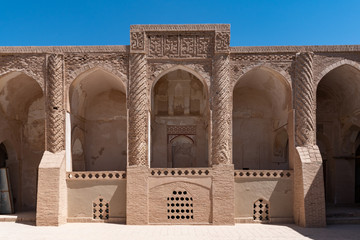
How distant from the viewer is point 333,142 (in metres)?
12.3

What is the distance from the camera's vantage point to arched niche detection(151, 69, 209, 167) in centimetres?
1235

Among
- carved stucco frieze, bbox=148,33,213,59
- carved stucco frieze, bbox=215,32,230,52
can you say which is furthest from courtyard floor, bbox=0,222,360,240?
carved stucco frieze, bbox=215,32,230,52

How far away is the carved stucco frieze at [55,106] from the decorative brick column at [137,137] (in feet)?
6.76

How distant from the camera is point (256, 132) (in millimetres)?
12500

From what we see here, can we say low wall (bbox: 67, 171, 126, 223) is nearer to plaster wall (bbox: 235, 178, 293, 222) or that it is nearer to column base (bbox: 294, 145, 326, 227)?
plaster wall (bbox: 235, 178, 293, 222)

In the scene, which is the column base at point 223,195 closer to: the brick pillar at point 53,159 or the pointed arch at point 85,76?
the pointed arch at point 85,76

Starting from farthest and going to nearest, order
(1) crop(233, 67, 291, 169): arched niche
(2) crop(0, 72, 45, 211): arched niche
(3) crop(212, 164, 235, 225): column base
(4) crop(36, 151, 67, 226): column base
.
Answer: (1) crop(233, 67, 291, 169): arched niche, (2) crop(0, 72, 45, 211): arched niche, (3) crop(212, 164, 235, 225): column base, (4) crop(36, 151, 67, 226): column base

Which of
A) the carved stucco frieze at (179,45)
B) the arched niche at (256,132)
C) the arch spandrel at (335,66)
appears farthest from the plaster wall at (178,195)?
the arch spandrel at (335,66)

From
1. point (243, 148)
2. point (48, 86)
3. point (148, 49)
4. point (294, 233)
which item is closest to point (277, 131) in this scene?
point (243, 148)

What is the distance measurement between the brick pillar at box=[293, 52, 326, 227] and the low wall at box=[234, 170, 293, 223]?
0.23 m

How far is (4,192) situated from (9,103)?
9.91 ft

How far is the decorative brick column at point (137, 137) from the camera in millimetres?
9602

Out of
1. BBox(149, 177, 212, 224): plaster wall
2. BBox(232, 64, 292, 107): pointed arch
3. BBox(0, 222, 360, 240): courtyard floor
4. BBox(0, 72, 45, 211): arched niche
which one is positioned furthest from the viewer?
BBox(0, 72, 45, 211): arched niche

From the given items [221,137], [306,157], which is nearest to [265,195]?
[306,157]
